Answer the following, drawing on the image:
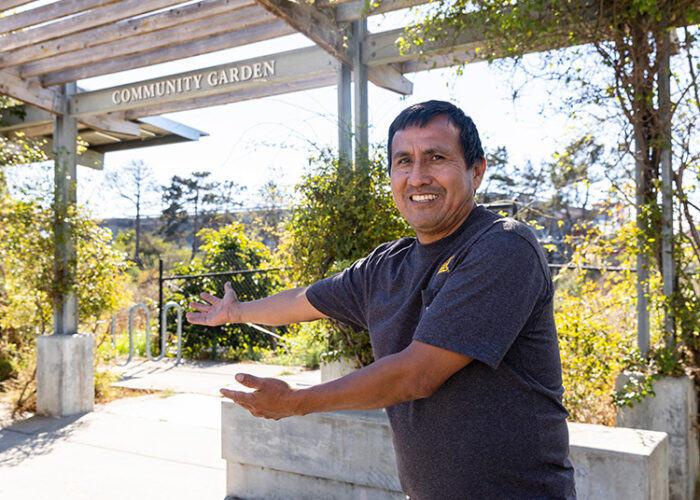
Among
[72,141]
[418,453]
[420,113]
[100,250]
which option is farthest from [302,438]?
[72,141]

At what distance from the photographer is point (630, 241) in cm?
386

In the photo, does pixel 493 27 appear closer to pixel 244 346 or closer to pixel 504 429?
pixel 504 429

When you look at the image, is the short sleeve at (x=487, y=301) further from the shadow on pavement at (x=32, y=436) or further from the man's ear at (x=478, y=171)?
the shadow on pavement at (x=32, y=436)

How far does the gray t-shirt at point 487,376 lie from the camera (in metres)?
1.23

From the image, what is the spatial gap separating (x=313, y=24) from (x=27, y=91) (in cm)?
302

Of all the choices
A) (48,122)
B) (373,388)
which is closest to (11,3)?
(48,122)

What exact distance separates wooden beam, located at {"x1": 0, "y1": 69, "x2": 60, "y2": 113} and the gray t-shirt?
201 inches

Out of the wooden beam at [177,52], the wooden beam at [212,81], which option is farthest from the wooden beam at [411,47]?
the wooden beam at [177,52]

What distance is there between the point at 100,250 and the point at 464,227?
5.06m

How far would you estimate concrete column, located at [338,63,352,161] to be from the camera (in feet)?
13.6

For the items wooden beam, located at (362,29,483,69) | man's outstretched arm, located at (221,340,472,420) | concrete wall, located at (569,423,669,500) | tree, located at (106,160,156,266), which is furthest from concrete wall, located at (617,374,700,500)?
tree, located at (106,160,156,266)

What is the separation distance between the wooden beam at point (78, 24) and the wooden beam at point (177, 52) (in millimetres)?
442

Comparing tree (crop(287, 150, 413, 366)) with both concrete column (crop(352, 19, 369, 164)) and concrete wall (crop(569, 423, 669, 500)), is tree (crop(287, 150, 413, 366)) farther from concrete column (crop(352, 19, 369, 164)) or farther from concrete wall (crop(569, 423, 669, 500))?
concrete wall (crop(569, 423, 669, 500))

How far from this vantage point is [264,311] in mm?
2002
